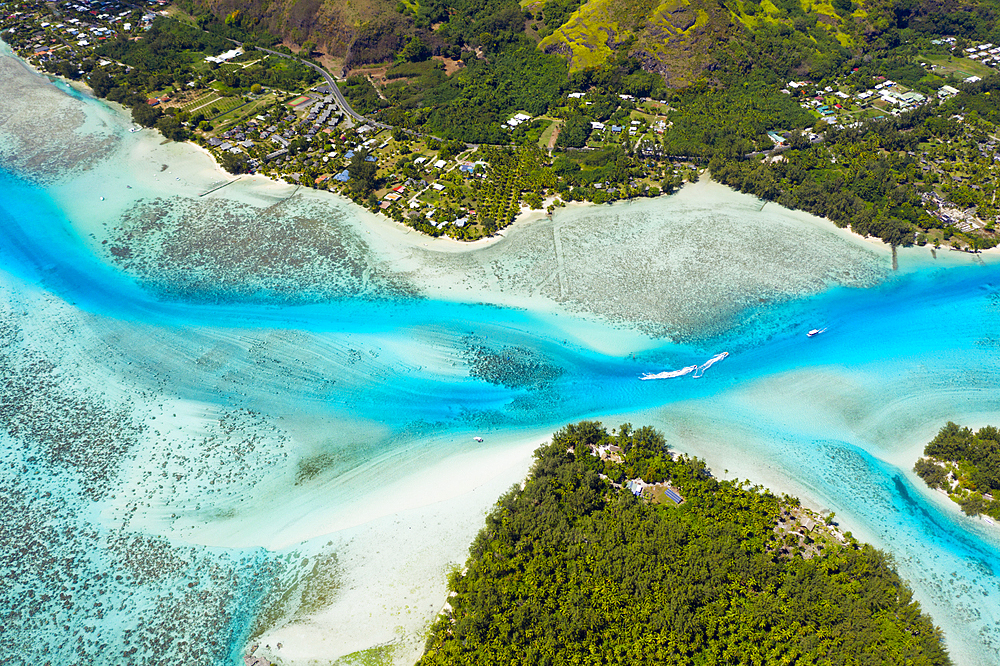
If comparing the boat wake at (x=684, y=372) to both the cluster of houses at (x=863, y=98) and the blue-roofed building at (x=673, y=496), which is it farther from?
the cluster of houses at (x=863, y=98)

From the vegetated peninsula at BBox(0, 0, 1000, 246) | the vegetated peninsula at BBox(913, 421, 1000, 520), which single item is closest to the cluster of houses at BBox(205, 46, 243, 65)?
the vegetated peninsula at BBox(0, 0, 1000, 246)

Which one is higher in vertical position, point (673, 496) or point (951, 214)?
point (951, 214)

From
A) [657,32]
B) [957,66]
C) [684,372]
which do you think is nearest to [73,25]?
[657,32]

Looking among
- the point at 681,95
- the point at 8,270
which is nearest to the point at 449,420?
the point at 8,270

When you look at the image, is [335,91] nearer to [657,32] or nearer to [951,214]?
[657,32]

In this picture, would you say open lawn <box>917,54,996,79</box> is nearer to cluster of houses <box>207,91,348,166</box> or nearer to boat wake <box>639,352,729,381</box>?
boat wake <box>639,352,729,381</box>

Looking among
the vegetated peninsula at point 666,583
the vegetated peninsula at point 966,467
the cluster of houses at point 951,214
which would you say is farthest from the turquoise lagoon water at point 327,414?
the cluster of houses at point 951,214
